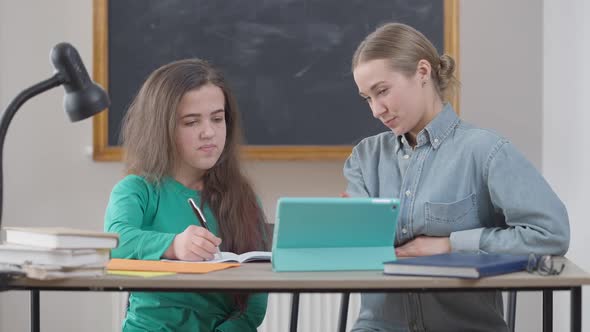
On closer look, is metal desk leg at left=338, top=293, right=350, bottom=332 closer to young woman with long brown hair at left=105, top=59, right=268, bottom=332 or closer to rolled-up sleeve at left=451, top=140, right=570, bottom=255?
young woman with long brown hair at left=105, top=59, right=268, bottom=332

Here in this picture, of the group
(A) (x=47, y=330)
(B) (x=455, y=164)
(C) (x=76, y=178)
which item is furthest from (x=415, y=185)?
(A) (x=47, y=330)

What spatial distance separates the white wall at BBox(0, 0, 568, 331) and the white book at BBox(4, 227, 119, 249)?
Answer: 1.47m

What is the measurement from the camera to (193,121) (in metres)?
2.05

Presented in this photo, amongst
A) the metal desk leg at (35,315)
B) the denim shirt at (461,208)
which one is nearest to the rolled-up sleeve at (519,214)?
the denim shirt at (461,208)

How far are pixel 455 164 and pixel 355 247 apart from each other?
1.29 feet

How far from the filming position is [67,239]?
1.43m

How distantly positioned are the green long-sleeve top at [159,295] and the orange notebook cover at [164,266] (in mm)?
131

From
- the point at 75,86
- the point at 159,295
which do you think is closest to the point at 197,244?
the point at 159,295

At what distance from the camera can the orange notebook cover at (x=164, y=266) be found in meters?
1.55

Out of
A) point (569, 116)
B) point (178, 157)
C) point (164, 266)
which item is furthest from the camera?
point (569, 116)

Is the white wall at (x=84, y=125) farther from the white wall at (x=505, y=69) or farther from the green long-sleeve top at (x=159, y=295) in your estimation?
the green long-sleeve top at (x=159, y=295)

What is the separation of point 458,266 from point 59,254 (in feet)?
2.24

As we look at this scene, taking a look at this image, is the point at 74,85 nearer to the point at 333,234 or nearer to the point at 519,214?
the point at 333,234

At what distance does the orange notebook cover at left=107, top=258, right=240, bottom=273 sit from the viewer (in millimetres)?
1550
